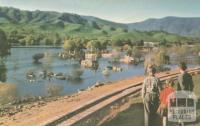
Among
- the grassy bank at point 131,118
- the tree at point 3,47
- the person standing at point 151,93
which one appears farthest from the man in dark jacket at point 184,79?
the tree at point 3,47

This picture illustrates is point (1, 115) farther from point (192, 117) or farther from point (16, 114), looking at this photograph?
point (192, 117)

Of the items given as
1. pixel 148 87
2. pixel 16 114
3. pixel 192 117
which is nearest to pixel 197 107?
pixel 192 117

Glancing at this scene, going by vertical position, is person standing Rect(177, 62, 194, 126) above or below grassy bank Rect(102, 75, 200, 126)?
above

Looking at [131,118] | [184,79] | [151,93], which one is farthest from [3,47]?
[151,93]

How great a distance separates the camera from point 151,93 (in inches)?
573

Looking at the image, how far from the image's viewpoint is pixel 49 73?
3925 inches

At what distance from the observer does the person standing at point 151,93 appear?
14.4 meters

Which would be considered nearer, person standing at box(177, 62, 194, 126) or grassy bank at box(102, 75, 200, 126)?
person standing at box(177, 62, 194, 126)

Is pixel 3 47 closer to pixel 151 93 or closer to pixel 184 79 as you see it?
pixel 184 79

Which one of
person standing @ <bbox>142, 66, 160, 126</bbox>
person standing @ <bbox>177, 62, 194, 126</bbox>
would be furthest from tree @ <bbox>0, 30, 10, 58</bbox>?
person standing @ <bbox>142, 66, 160, 126</bbox>

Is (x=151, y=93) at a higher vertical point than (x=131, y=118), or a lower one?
higher

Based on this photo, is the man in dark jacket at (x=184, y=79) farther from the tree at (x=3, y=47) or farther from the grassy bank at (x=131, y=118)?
the tree at (x=3, y=47)

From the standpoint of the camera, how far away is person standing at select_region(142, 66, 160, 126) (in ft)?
47.3

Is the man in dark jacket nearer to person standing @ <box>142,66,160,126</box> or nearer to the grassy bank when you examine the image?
the grassy bank
